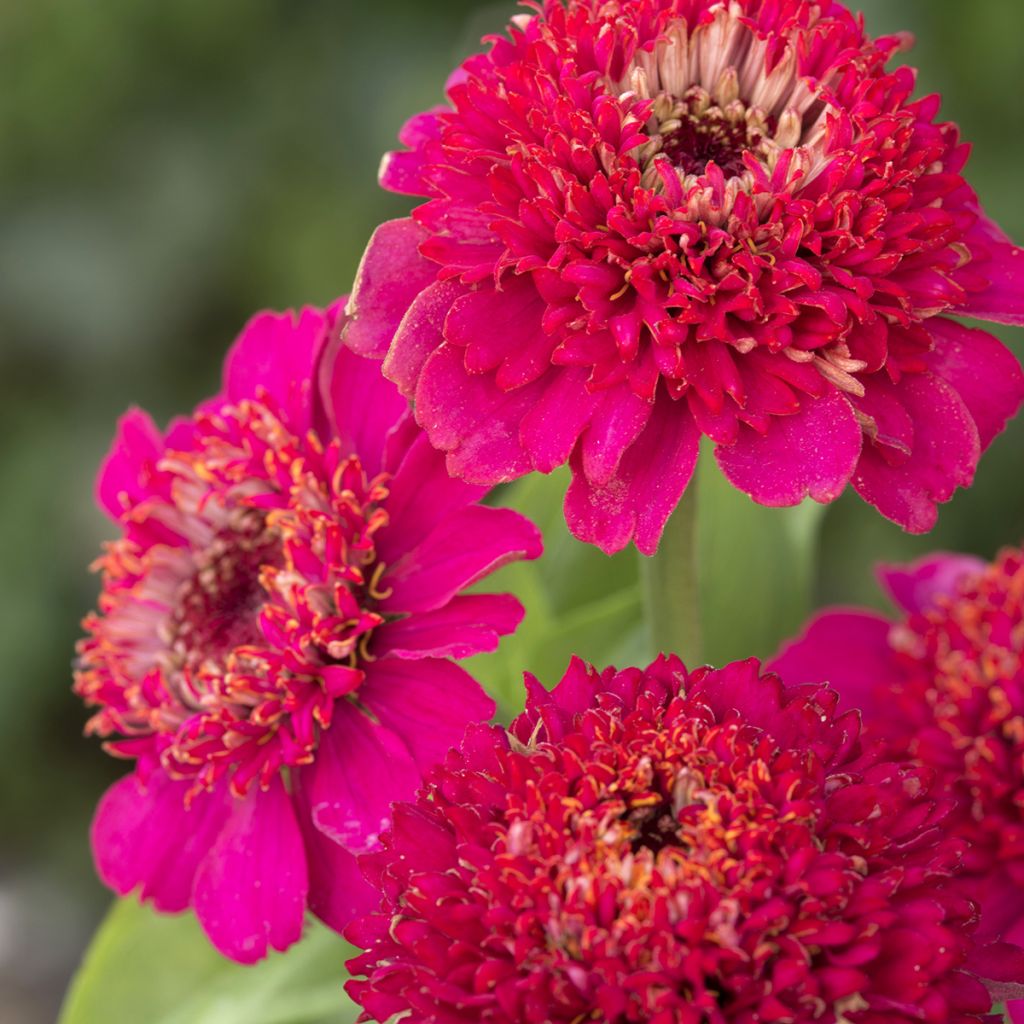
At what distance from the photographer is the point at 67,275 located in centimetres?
133

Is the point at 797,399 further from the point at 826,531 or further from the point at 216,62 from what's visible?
the point at 216,62

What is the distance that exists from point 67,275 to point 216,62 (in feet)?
0.80

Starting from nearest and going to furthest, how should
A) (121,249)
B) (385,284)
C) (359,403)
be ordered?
(385,284) < (359,403) < (121,249)

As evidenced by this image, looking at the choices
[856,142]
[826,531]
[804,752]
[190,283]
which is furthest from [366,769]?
[190,283]

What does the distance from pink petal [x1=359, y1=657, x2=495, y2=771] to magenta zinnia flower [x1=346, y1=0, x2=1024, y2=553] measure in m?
0.09

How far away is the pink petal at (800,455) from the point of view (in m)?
0.44

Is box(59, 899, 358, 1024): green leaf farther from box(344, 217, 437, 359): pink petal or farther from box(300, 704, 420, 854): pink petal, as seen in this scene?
box(344, 217, 437, 359): pink petal

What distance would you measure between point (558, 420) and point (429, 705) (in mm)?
132

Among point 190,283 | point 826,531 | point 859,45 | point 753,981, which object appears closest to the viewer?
point 753,981

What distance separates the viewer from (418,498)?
56 centimetres

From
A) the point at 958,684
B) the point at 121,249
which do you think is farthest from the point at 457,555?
the point at 121,249

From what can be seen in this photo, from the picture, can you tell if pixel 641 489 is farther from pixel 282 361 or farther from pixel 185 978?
pixel 185 978

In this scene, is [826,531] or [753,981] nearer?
[753,981]

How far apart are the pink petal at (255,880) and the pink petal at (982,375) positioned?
0.30 m
